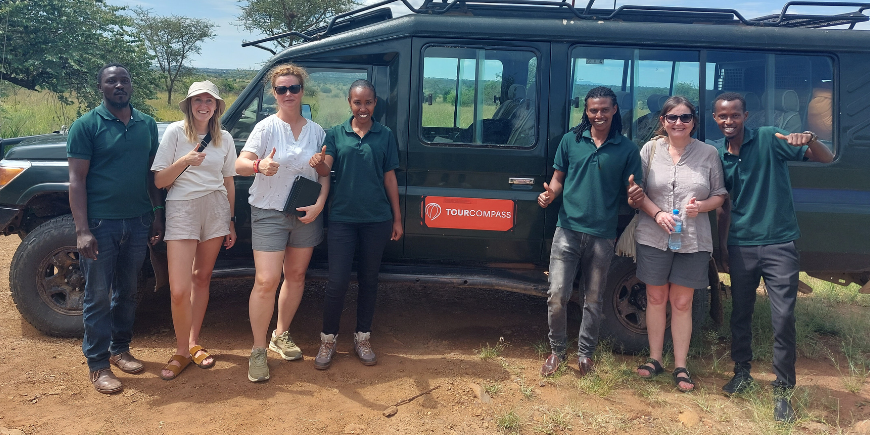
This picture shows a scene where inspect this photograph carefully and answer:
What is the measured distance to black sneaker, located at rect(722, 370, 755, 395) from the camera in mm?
3711

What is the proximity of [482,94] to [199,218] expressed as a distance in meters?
1.92

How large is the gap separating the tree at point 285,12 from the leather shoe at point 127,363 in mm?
18688

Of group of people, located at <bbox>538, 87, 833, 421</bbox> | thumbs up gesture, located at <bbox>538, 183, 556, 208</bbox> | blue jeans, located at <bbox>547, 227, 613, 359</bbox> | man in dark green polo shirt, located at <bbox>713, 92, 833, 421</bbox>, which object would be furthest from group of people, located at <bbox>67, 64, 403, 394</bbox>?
man in dark green polo shirt, located at <bbox>713, 92, 833, 421</bbox>

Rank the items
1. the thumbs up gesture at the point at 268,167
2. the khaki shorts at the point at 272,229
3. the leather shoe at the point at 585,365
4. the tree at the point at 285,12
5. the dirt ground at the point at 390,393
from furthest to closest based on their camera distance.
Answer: the tree at the point at 285,12
the leather shoe at the point at 585,365
the khaki shorts at the point at 272,229
the thumbs up gesture at the point at 268,167
the dirt ground at the point at 390,393

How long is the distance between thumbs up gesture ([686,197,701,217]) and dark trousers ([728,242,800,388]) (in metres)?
0.31

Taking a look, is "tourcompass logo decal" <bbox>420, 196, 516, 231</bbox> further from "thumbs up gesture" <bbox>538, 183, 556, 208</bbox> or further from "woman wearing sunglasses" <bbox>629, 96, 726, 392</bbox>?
"woman wearing sunglasses" <bbox>629, 96, 726, 392</bbox>

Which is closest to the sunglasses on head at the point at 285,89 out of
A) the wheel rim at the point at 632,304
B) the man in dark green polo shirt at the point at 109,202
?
the man in dark green polo shirt at the point at 109,202

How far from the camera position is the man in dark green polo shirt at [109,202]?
336 centimetres

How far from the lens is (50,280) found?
425 centimetres

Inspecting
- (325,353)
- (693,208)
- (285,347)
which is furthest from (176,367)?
(693,208)

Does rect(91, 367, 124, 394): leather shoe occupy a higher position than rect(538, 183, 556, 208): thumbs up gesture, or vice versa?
rect(538, 183, 556, 208): thumbs up gesture

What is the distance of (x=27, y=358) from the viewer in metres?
3.98

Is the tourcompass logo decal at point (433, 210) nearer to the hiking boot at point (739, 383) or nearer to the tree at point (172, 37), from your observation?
the hiking boot at point (739, 383)

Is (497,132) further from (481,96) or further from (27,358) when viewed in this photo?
(27,358)
